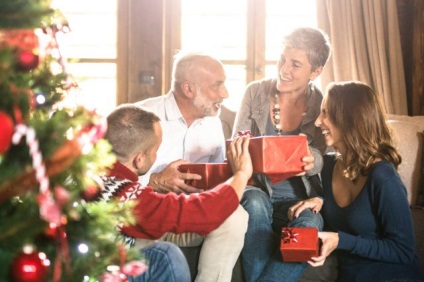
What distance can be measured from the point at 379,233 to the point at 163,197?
2.63 feet

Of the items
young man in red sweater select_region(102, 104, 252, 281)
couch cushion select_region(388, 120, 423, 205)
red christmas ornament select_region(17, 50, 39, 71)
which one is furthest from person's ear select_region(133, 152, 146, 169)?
couch cushion select_region(388, 120, 423, 205)

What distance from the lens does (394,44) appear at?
13.3 feet

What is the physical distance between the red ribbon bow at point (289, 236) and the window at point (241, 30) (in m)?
2.31

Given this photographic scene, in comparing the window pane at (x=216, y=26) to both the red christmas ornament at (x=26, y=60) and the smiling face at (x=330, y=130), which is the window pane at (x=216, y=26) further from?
the red christmas ornament at (x=26, y=60)

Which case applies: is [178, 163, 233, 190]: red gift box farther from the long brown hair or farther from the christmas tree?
the christmas tree

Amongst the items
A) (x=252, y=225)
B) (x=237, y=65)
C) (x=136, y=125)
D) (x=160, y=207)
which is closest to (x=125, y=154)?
(x=136, y=125)

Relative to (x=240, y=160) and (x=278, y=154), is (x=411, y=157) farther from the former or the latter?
(x=240, y=160)

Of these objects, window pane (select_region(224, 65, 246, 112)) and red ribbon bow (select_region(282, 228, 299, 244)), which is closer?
red ribbon bow (select_region(282, 228, 299, 244))

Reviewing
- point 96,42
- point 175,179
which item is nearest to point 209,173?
point 175,179

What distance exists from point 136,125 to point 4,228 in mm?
1018

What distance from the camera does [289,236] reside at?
1.99 metres

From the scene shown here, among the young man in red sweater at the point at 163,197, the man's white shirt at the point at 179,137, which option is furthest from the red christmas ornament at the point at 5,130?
the man's white shirt at the point at 179,137

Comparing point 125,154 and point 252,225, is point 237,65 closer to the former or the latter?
point 252,225

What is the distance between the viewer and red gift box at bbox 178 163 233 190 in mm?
2243
